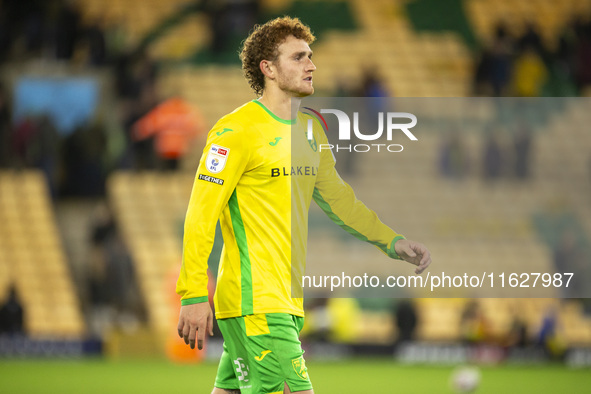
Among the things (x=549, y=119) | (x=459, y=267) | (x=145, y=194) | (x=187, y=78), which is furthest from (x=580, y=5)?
(x=459, y=267)

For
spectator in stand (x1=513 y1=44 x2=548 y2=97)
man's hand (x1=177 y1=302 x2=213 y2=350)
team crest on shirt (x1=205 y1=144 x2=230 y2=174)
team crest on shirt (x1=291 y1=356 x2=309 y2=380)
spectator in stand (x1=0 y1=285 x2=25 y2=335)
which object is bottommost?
spectator in stand (x1=0 y1=285 x2=25 y2=335)

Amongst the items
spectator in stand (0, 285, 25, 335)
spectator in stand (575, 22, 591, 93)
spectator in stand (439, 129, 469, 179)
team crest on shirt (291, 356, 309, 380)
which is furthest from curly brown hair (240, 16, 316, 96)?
spectator in stand (575, 22, 591, 93)

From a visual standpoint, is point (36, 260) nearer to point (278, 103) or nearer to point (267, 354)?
point (278, 103)

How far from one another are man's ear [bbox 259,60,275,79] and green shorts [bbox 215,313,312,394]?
A: 1.07 meters

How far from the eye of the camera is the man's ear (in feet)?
14.7

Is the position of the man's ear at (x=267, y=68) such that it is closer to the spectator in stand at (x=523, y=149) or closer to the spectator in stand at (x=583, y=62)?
the spectator in stand at (x=523, y=149)

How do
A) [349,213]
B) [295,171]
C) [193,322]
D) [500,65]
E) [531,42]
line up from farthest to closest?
1. [531,42]
2. [500,65]
3. [349,213]
4. [295,171]
5. [193,322]

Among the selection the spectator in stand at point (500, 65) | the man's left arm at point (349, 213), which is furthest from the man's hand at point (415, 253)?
the spectator in stand at point (500, 65)

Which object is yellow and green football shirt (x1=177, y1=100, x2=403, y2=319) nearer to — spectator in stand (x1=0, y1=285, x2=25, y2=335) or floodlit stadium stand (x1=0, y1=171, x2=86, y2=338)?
spectator in stand (x1=0, y1=285, x2=25, y2=335)

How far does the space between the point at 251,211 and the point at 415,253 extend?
0.83 m

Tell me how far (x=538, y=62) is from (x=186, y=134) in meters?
7.21

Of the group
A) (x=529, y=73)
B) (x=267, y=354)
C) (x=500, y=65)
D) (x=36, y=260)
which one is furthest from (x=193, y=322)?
(x=529, y=73)

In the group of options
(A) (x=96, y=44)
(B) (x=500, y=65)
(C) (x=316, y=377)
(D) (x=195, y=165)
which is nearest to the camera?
(C) (x=316, y=377)

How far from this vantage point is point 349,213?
15.8 feet
